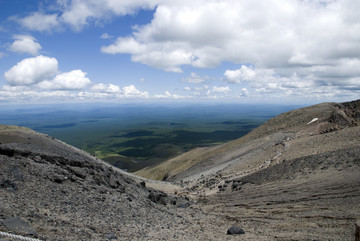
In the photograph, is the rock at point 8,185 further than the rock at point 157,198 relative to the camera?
No

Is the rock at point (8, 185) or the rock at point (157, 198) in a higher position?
the rock at point (8, 185)

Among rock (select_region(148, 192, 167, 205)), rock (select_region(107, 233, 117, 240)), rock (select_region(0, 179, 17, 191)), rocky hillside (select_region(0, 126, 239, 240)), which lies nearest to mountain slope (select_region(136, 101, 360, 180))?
rock (select_region(148, 192, 167, 205))

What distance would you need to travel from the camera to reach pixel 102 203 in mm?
13711

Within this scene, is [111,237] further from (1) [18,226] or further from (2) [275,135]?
(2) [275,135]

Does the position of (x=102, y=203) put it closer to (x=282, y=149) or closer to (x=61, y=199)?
(x=61, y=199)

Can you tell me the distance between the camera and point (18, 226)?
8.20 meters

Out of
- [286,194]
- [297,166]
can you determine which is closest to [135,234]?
[286,194]

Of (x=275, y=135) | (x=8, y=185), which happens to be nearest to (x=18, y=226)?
(x=8, y=185)

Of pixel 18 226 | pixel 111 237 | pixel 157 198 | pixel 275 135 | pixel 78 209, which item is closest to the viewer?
pixel 18 226

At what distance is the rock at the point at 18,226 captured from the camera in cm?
793

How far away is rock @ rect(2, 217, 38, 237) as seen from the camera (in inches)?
312

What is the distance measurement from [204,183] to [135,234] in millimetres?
20776

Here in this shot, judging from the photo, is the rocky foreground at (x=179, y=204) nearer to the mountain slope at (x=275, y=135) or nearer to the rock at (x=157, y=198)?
the rock at (x=157, y=198)

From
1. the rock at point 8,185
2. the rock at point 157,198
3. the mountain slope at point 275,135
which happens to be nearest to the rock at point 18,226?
the rock at point 8,185
